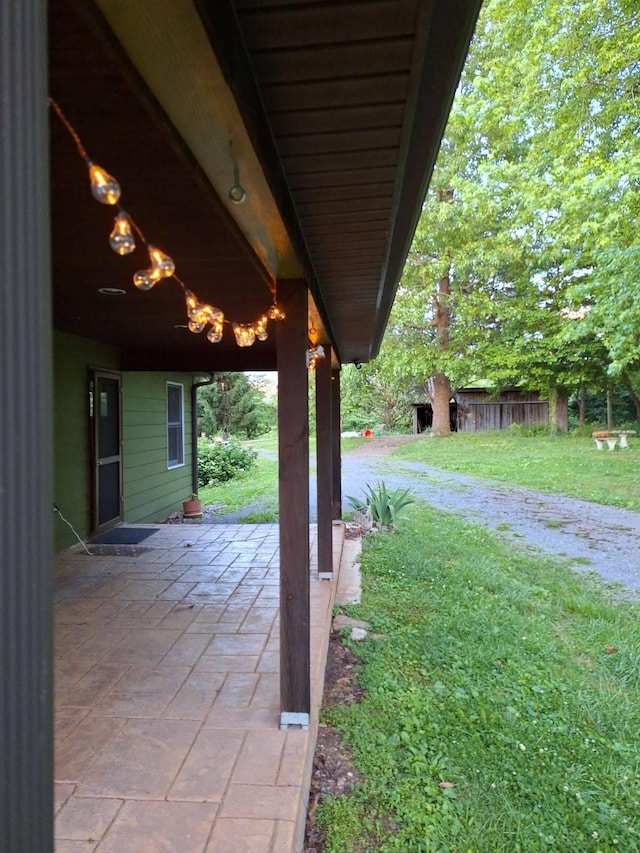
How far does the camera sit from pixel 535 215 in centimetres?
1131

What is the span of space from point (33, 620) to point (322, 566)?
12.2ft

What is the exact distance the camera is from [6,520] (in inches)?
18.3

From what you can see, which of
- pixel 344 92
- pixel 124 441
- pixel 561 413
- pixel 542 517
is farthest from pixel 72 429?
pixel 561 413

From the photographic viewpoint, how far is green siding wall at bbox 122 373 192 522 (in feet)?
20.7

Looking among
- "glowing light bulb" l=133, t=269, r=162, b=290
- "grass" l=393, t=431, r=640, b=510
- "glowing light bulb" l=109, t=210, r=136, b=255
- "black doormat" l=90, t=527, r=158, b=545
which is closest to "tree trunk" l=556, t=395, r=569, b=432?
"grass" l=393, t=431, r=640, b=510

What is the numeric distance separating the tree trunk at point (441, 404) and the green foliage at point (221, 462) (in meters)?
6.91

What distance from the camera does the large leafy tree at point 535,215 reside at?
6516 mm

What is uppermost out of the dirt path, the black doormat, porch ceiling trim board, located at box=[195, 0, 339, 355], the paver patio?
porch ceiling trim board, located at box=[195, 0, 339, 355]

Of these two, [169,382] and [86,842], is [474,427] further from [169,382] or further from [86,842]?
[86,842]

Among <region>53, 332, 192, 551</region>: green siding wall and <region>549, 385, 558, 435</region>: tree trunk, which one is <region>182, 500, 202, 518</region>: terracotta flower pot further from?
<region>549, 385, 558, 435</region>: tree trunk

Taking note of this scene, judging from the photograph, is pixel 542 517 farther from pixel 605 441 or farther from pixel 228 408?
pixel 228 408

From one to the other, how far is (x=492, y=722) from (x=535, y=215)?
11.1m

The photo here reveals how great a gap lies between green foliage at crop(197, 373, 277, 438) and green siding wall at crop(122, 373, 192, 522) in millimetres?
12399

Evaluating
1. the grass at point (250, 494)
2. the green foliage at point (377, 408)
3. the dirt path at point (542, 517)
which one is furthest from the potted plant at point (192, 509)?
the green foliage at point (377, 408)
